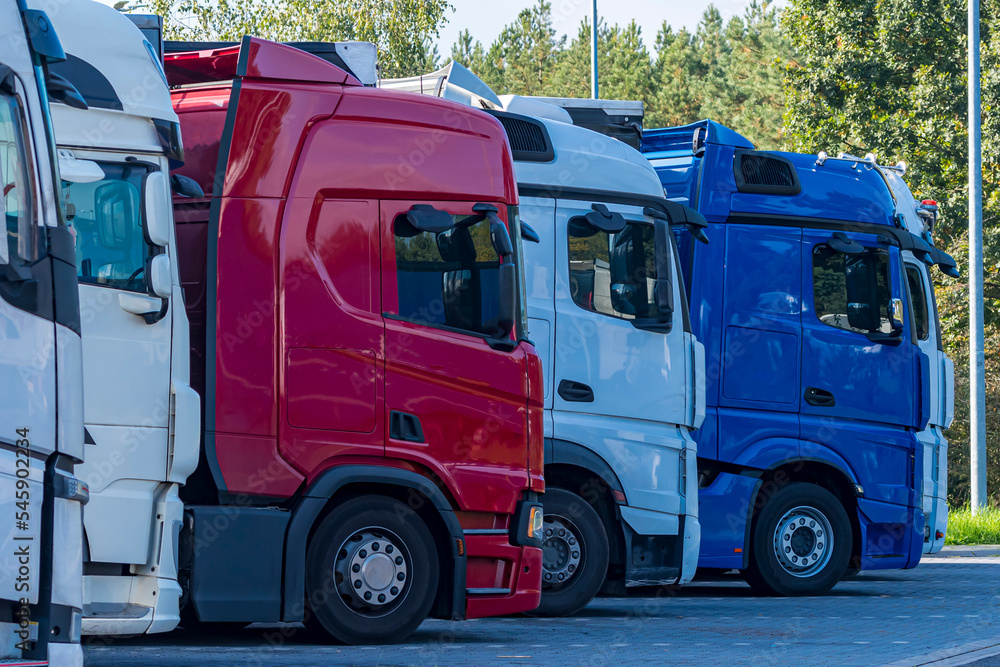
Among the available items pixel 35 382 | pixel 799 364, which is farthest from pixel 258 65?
pixel 799 364

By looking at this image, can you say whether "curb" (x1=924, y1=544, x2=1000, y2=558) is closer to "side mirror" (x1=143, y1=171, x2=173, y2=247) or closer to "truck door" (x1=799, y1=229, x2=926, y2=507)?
"truck door" (x1=799, y1=229, x2=926, y2=507)

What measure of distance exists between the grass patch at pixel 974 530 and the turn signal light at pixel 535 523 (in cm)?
1186

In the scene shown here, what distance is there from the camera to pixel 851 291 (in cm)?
1202

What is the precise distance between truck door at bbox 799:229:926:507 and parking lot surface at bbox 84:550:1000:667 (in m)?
1.19

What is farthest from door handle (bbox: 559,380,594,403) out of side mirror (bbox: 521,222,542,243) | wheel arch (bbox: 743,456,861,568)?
wheel arch (bbox: 743,456,861,568)

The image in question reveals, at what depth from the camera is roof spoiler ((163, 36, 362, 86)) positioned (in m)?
7.90

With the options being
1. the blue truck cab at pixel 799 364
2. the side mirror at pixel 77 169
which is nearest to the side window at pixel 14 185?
the side mirror at pixel 77 169

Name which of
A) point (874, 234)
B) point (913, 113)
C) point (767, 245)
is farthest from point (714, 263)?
point (913, 113)

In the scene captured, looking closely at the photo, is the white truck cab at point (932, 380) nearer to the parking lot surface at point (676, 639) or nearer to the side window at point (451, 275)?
the parking lot surface at point (676, 639)

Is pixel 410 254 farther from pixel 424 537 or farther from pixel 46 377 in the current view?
pixel 46 377

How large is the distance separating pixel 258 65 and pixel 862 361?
6.30m

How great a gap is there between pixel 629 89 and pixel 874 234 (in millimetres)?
48294

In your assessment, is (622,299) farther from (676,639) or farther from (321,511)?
(321,511)

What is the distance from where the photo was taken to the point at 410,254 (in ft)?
26.4
